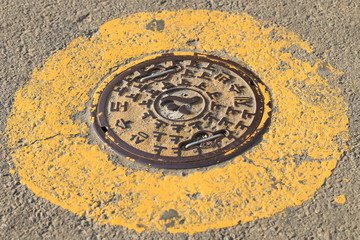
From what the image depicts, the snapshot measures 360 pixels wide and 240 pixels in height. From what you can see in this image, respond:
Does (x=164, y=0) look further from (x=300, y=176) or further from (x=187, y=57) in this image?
(x=300, y=176)

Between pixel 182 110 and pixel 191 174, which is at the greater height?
pixel 182 110

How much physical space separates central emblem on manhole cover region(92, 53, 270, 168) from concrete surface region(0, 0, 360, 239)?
0.50 meters

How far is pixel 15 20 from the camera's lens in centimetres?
428

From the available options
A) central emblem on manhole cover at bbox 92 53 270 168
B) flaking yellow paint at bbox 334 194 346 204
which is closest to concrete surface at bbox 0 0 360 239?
flaking yellow paint at bbox 334 194 346 204

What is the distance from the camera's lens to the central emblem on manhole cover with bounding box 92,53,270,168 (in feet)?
10.6

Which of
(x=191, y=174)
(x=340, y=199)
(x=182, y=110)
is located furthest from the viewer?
(x=182, y=110)

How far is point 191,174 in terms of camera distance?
313 centimetres

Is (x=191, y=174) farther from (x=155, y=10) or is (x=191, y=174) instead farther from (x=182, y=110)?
(x=155, y=10)

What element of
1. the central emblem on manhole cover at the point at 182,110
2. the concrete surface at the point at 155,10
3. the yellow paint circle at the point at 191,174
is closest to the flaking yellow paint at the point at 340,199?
the concrete surface at the point at 155,10

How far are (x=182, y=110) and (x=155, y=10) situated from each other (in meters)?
1.18

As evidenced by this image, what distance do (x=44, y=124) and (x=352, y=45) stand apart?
6.98ft

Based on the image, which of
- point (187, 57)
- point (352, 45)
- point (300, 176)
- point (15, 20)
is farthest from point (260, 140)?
point (15, 20)

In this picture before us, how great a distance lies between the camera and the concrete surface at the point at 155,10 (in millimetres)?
2855

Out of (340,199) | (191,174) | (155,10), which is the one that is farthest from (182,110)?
(155,10)
